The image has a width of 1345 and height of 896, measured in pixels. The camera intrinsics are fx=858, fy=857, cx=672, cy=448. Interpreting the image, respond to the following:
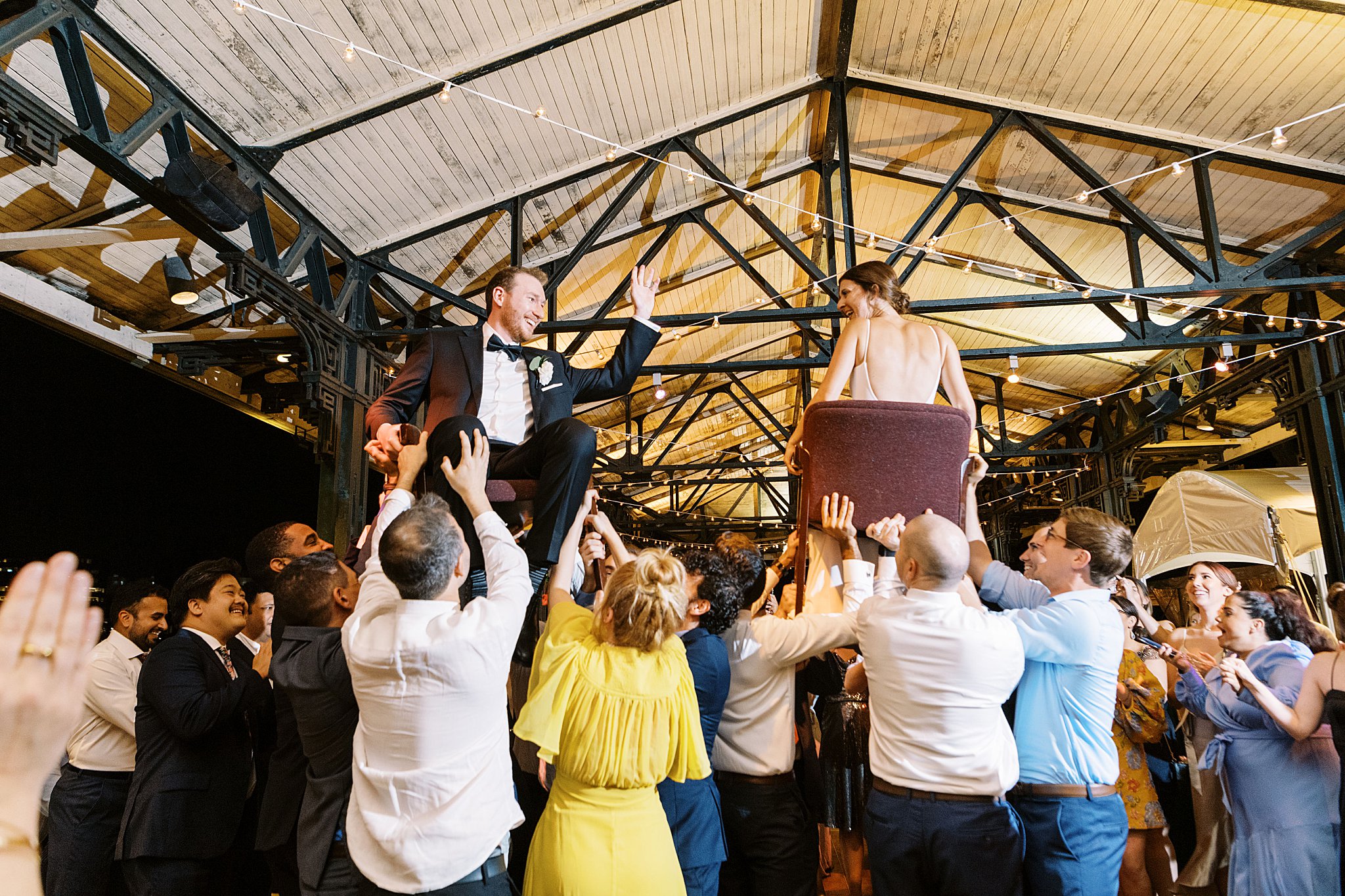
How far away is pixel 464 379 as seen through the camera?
2814 mm

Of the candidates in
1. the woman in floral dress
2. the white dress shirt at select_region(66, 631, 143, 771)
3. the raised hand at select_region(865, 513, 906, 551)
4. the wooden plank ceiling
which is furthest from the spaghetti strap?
the wooden plank ceiling

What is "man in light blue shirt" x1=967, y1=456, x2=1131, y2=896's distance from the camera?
2.41 metres

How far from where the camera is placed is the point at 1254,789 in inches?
124

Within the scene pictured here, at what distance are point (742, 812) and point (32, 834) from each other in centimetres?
226

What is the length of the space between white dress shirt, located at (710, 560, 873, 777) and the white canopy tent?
297 inches

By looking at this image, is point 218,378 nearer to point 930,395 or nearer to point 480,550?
point 480,550

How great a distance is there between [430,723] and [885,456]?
158 cm

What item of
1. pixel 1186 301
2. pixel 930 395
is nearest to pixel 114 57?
pixel 930 395

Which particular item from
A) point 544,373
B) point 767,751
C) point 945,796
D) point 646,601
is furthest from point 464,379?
point 945,796

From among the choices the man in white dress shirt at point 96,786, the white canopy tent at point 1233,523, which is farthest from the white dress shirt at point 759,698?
the white canopy tent at point 1233,523

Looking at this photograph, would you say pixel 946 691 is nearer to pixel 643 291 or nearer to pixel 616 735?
pixel 616 735

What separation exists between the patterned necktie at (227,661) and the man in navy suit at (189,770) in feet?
0.13

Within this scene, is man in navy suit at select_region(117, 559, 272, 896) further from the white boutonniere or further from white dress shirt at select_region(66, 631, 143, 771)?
the white boutonniere

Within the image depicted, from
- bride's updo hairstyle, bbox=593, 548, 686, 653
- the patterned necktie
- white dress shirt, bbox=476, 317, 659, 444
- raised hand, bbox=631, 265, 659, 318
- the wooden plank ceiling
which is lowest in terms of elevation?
the patterned necktie
